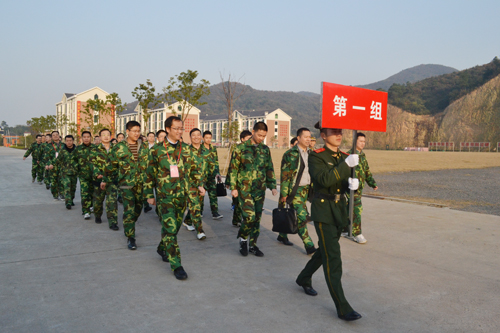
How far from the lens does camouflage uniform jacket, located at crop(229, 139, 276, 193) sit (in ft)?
18.8

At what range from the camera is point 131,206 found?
233 inches

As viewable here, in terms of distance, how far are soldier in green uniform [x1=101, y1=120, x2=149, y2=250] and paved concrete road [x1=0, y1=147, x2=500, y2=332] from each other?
45cm

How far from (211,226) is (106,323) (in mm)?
4295

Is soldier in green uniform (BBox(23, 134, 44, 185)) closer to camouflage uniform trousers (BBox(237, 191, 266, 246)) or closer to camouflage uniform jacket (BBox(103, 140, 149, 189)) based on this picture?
camouflage uniform jacket (BBox(103, 140, 149, 189))

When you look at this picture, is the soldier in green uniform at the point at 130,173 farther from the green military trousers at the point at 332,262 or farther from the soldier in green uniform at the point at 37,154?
the soldier in green uniform at the point at 37,154

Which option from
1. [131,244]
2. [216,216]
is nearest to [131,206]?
[131,244]

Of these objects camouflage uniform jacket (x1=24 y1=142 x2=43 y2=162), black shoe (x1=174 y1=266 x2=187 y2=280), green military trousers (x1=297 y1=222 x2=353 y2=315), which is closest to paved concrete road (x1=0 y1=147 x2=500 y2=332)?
black shoe (x1=174 y1=266 x2=187 y2=280)

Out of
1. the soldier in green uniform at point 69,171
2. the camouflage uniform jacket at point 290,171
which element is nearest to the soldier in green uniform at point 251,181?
the camouflage uniform jacket at point 290,171

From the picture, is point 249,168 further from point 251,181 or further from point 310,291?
point 310,291

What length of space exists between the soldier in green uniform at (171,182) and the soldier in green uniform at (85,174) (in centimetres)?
354

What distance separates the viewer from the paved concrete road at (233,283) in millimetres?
3379

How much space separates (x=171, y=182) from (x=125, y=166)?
2.13 meters

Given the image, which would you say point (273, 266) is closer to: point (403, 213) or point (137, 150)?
point (137, 150)

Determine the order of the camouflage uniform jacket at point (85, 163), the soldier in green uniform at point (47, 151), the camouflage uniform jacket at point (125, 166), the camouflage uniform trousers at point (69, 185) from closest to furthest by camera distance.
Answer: the camouflage uniform jacket at point (125, 166)
the camouflage uniform jacket at point (85, 163)
the camouflage uniform trousers at point (69, 185)
the soldier in green uniform at point (47, 151)
